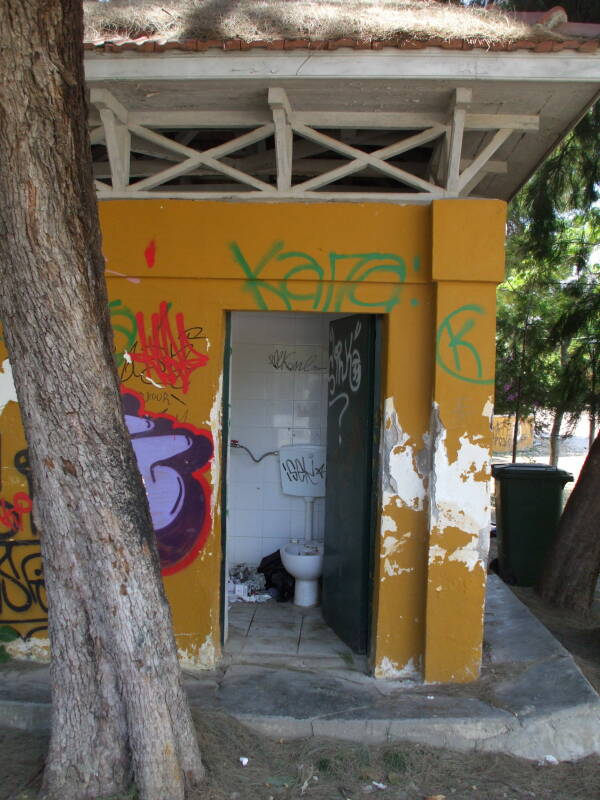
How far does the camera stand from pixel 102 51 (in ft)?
14.5

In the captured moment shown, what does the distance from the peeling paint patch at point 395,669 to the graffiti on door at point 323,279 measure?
239 cm

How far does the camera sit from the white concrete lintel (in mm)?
4363

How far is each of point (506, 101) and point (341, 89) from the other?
111 centimetres

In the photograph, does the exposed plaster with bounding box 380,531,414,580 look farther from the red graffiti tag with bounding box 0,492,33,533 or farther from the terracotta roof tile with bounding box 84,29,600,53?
the terracotta roof tile with bounding box 84,29,600,53

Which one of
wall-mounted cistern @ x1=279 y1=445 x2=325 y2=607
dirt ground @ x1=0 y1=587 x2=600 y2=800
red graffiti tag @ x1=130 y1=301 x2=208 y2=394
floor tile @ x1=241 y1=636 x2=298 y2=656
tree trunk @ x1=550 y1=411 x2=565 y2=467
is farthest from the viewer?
tree trunk @ x1=550 y1=411 x2=565 y2=467

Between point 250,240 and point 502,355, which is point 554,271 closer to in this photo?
point 502,355

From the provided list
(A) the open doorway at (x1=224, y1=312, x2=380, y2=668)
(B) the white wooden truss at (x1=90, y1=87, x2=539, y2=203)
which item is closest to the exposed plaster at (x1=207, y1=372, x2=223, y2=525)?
(A) the open doorway at (x1=224, y1=312, x2=380, y2=668)

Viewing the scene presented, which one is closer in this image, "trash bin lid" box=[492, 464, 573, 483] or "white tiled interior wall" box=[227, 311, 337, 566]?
"white tiled interior wall" box=[227, 311, 337, 566]

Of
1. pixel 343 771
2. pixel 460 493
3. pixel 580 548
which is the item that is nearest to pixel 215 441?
pixel 460 493

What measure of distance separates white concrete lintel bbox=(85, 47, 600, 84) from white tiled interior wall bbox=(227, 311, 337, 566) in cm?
285

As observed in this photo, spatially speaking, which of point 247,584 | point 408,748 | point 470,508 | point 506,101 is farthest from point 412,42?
point 247,584

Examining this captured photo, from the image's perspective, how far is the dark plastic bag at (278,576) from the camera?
21.5ft

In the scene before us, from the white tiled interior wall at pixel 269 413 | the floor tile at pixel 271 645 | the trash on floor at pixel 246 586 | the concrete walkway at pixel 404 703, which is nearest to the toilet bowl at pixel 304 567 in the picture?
the trash on floor at pixel 246 586

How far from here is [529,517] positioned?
25.0ft
